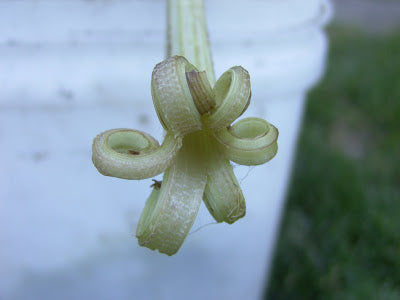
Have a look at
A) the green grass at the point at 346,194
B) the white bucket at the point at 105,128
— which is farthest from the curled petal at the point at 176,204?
the green grass at the point at 346,194

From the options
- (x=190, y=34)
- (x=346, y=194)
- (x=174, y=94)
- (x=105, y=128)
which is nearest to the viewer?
(x=174, y=94)

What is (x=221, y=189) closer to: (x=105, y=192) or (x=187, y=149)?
(x=187, y=149)

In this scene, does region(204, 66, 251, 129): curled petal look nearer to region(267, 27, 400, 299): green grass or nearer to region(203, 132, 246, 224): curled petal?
region(203, 132, 246, 224): curled petal

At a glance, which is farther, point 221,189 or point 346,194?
point 346,194

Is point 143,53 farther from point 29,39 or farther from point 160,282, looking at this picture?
point 160,282

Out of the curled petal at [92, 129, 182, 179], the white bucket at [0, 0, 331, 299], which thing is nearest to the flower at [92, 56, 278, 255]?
the curled petal at [92, 129, 182, 179]

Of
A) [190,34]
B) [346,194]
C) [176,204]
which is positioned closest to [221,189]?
[176,204]

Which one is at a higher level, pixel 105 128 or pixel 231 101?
pixel 231 101
